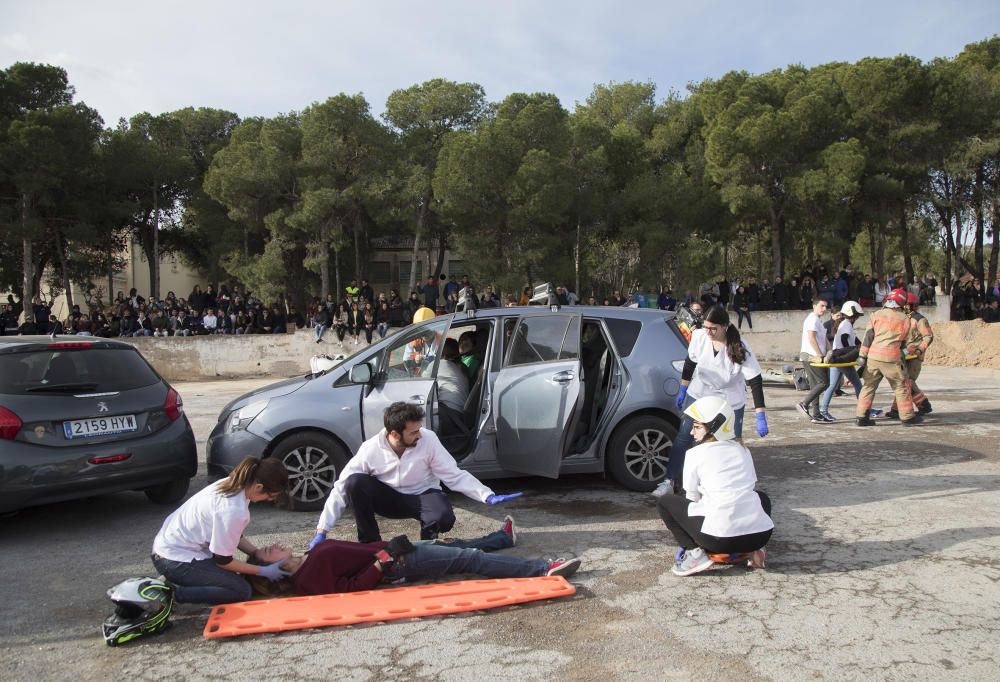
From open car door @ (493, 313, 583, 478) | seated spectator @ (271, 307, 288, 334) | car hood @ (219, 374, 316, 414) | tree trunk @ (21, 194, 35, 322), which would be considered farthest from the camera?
tree trunk @ (21, 194, 35, 322)

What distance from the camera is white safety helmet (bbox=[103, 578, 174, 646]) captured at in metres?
3.89

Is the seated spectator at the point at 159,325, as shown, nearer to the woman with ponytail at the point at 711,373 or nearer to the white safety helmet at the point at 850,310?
the white safety helmet at the point at 850,310

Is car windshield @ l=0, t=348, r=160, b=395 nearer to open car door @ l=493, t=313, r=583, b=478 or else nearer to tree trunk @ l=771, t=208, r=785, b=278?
open car door @ l=493, t=313, r=583, b=478

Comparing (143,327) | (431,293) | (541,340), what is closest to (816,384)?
(541,340)

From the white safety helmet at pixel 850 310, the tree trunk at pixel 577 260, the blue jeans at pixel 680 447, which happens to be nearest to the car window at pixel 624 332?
the blue jeans at pixel 680 447

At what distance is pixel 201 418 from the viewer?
12281mm

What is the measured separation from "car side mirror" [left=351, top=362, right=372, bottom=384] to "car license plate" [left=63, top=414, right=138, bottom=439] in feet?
5.69

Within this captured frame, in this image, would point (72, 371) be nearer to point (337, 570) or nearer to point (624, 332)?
point (337, 570)

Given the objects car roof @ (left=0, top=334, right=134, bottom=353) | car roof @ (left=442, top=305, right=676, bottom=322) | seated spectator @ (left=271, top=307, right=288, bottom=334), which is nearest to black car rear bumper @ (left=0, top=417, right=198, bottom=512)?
car roof @ (left=0, top=334, right=134, bottom=353)

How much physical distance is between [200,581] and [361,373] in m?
2.45

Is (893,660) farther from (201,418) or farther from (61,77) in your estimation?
(61,77)

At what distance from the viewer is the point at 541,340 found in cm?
657

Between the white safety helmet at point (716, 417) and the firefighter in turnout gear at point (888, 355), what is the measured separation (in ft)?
19.6

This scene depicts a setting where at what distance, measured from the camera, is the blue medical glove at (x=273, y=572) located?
4469mm
